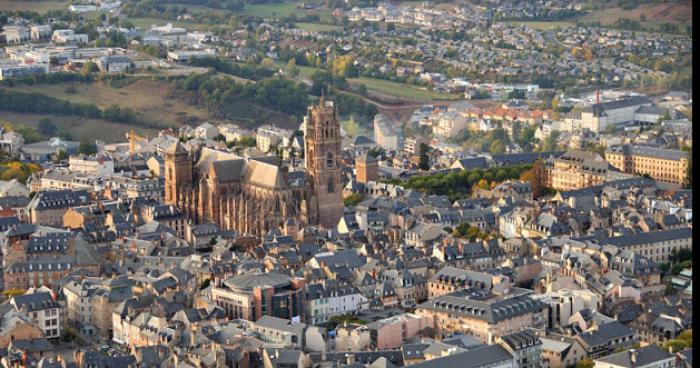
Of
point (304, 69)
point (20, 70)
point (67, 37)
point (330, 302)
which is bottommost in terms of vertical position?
point (304, 69)

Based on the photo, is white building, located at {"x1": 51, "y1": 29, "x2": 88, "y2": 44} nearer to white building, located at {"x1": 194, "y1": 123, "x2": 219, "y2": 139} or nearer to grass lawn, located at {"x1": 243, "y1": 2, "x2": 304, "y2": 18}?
grass lawn, located at {"x1": 243, "y1": 2, "x2": 304, "y2": 18}

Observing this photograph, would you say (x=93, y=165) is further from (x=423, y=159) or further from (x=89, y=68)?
(x=89, y=68)

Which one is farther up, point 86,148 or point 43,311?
point 43,311

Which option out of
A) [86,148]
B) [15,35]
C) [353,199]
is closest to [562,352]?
[353,199]

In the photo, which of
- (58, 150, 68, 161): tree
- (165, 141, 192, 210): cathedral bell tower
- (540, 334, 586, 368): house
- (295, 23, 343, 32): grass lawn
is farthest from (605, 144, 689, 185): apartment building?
(295, 23, 343, 32): grass lawn

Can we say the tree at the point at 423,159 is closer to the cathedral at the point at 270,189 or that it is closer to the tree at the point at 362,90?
the cathedral at the point at 270,189

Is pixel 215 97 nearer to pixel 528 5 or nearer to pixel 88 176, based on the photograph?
pixel 88 176

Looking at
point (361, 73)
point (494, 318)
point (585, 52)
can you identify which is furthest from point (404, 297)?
point (585, 52)

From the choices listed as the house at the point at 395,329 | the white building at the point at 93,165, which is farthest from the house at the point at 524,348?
the white building at the point at 93,165
